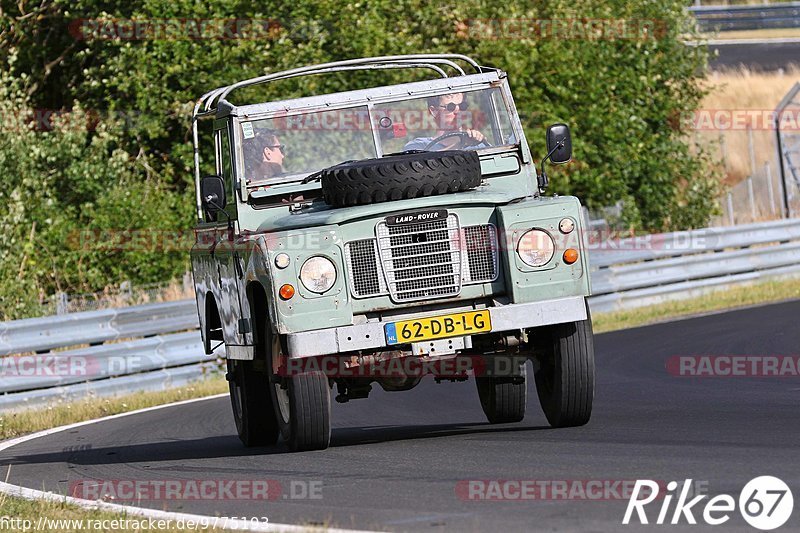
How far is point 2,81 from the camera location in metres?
25.6

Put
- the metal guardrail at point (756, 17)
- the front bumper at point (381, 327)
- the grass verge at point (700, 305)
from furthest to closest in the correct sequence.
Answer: the metal guardrail at point (756, 17) < the grass verge at point (700, 305) < the front bumper at point (381, 327)

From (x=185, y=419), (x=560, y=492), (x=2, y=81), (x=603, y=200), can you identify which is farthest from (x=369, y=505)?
(x=603, y=200)

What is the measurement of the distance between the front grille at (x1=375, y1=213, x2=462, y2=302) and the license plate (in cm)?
20

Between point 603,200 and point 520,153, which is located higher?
point 520,153

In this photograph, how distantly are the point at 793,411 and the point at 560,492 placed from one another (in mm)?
3128

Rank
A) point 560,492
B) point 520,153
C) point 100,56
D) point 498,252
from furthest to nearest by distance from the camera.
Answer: point 100,56 → point 520,153 → point 498,252 → point 560,492

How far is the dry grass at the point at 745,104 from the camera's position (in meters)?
42.9

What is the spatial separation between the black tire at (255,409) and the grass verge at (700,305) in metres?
9.46

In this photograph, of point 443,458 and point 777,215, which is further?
point 777,215

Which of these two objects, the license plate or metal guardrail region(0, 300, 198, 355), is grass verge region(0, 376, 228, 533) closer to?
metal guardrail region(0, 300, 198, 355)

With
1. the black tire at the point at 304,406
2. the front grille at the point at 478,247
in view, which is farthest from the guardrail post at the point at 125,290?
the front grille at the point at 478,247

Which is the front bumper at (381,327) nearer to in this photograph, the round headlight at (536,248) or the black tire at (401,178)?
the round headlight at (536,248)

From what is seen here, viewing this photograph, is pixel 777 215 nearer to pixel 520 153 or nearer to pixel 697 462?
pixel 520 153

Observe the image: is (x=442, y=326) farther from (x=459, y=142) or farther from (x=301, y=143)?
(x=301, y=143)
